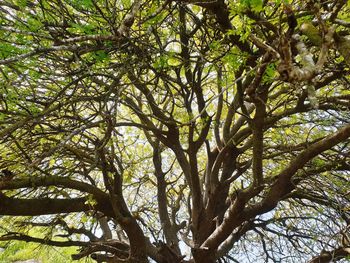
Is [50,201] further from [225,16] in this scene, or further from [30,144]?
[225,16]

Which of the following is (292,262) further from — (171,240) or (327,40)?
(327,40)

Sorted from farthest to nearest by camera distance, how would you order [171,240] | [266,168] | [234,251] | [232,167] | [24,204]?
1. [234,251]
2. [266,168]
3. [171,240]
4. [232,167]
5. [24,204]

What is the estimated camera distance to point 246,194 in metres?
4.49

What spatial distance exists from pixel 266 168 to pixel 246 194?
2.77 m

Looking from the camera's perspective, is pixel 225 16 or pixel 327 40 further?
pixel 225 16

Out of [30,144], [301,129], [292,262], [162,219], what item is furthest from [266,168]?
[30,144]

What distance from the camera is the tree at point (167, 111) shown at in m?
2.68

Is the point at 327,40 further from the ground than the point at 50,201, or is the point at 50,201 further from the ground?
the point at 50,201

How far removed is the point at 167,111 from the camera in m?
5.30

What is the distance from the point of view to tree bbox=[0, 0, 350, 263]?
2682 mm

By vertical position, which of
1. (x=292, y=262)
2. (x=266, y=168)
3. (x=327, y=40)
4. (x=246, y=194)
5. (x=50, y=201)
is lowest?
(x=327, y=40)

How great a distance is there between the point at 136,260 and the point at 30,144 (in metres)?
2.42

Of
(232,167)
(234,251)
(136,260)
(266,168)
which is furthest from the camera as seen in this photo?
(234,251)

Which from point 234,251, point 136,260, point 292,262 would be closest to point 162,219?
point 136,260
